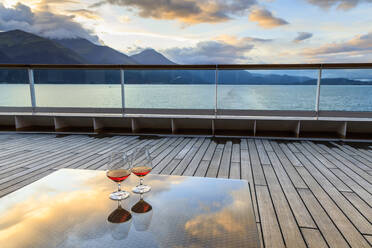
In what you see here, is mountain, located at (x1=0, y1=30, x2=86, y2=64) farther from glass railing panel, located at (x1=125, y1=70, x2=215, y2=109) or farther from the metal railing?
glass railing panel, located at (x1=125, y1=70, x2=215, y2=109)

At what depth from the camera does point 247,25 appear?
421 inches

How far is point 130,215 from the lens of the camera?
0.84m

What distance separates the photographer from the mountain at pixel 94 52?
2826 centimetres

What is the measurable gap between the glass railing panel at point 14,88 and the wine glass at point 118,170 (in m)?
5.49

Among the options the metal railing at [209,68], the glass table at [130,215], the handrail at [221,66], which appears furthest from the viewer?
the metal railing at [209,68]

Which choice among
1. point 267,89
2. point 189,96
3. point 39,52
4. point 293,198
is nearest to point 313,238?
point 293,198

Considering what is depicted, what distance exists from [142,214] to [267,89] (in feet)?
14.8

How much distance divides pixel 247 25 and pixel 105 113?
27.4 feet

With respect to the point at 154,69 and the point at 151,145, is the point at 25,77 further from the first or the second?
the point at 151,145

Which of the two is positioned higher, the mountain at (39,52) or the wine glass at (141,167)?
the mountain at (39,52)

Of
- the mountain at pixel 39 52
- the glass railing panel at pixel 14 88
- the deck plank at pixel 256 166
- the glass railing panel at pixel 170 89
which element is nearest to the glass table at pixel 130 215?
the deck plank at pixel 256 166

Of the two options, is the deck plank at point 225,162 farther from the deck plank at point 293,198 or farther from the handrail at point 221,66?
the handrail at point 221,66

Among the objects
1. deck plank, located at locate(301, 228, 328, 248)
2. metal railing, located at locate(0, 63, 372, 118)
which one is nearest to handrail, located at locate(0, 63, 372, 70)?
metal railing, located at locate(0, 63, 372, 118)

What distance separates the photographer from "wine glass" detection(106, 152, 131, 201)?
997mm
